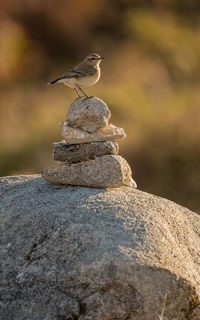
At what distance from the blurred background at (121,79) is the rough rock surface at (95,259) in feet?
17.7

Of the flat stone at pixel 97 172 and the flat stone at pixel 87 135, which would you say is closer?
the flat stone at pixel 97 172

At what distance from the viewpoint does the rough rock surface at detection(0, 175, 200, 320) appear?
4.23m

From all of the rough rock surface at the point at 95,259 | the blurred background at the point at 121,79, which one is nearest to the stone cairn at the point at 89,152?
the rough rock surface at the point at 95,259

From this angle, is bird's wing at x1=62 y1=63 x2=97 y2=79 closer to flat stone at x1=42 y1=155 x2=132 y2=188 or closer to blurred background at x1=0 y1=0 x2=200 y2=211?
flat stone at x1=42 y1=155 x2=132 y2=188

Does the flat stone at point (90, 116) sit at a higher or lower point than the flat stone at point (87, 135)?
higher

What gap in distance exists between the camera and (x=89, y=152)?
215 inches

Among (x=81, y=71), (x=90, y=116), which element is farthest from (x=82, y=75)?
(x=90, y=116)

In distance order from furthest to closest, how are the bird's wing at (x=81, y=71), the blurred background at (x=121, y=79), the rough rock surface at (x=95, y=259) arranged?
the blurred background at (x=121, y=79) → the bird's wing at (x=81, y=71) → the rough rock surface at (x=95, y=259)

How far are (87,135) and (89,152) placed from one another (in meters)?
0.16

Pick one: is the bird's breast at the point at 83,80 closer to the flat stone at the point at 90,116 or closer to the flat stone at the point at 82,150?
the flat stone at the point at 90,116

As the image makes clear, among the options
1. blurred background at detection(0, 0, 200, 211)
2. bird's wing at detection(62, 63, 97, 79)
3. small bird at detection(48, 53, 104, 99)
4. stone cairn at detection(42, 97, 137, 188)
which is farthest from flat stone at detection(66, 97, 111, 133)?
blurred background at detection(0, 0, 200, 211)

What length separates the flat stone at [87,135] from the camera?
18.0 ft

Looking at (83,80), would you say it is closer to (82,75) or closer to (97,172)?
(82,75)

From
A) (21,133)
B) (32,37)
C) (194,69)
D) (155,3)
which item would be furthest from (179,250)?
(155,3)
